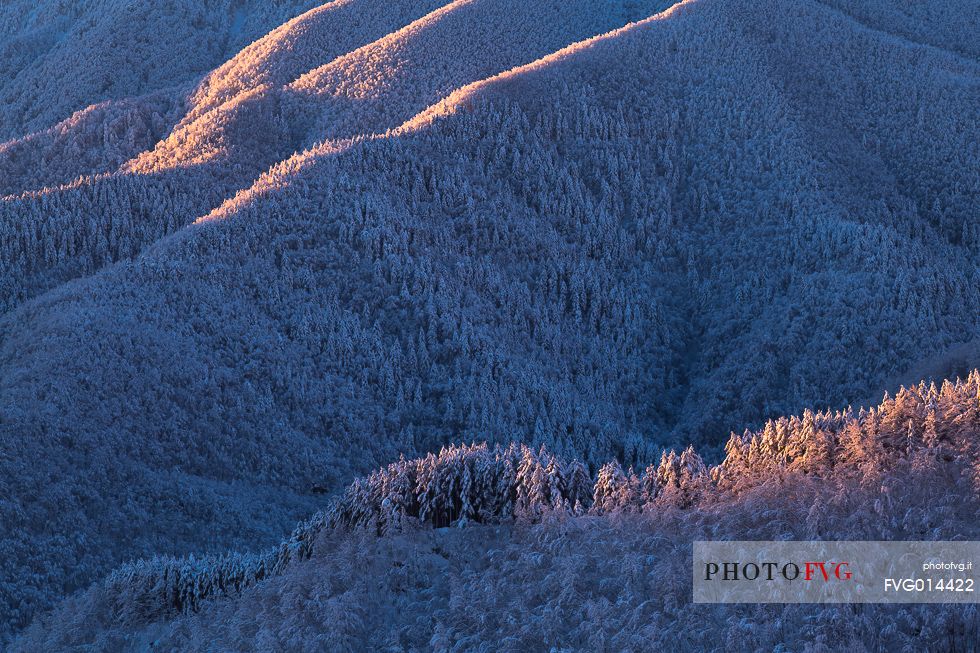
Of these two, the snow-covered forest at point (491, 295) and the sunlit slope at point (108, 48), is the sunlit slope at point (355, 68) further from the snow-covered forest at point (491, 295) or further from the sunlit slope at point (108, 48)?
the sunlit slope at point (108, 48)

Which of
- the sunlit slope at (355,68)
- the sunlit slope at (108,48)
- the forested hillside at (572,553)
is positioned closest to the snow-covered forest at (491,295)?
the forested hillside at (572,553)

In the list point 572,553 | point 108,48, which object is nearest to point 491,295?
point 572,553

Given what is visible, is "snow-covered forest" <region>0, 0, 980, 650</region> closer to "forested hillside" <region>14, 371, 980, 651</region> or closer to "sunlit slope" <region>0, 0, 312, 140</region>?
"forested hillside" <region>14, 371, 980, 651</region>

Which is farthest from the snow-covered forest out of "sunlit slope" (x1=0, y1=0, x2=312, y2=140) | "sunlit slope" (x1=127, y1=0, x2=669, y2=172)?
"sunlit slope" (x1=0, y1=0, x2=312, y2=140)

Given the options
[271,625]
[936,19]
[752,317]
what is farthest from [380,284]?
[936,19]

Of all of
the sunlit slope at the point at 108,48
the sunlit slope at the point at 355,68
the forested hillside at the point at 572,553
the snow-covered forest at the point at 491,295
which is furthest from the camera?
the sunlit slope at the point at 108,48

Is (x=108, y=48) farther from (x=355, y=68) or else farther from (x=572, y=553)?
(x=572, y=553)
